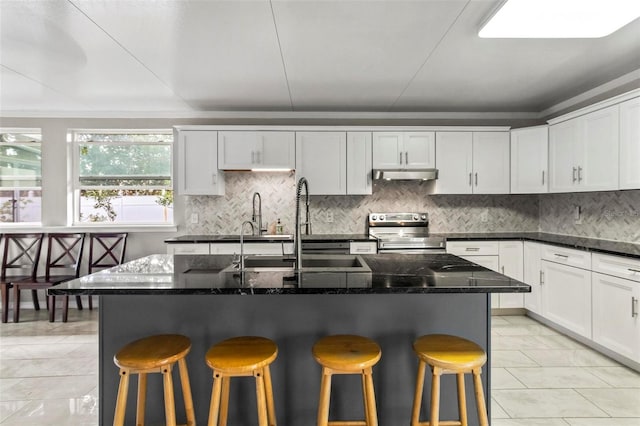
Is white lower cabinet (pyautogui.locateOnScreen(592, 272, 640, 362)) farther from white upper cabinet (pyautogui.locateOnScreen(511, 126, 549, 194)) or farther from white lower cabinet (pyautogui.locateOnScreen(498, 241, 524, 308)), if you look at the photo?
white upper cabinet (pyautogui.locateOnScreen(511, 126, 549, 194))

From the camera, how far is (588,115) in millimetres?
3441

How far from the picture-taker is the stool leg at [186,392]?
1745mm

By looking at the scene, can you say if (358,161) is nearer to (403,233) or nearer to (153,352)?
(403,233)

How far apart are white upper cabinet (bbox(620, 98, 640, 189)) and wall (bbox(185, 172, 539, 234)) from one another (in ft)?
5.53

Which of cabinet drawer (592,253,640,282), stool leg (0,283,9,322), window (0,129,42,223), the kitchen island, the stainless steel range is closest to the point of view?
the kitchen island

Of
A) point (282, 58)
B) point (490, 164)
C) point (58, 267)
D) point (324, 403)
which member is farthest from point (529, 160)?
point (58, 267)

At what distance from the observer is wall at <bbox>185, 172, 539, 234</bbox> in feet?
15.2

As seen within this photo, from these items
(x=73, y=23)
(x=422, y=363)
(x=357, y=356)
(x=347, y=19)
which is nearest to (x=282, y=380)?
(x=357, y=356)

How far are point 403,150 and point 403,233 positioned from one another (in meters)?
1.04

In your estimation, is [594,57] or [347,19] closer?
[347,19]

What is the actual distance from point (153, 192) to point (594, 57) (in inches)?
198

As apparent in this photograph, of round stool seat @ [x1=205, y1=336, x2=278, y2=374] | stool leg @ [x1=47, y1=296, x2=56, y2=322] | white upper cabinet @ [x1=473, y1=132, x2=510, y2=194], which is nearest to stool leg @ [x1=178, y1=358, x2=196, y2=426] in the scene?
round stool seat @ [x1=205, y1=336, x2=278, y2=374]

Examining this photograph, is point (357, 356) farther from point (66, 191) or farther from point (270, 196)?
point (66, 191)

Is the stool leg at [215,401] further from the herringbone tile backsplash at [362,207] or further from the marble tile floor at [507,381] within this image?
the herringbone tile backsplash at [362,207]
